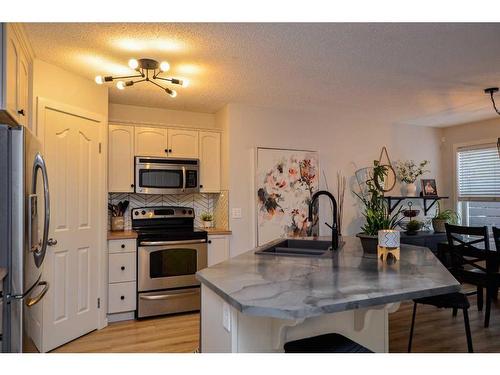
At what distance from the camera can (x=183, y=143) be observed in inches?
160

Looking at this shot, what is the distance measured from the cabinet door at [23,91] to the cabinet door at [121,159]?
1.07 m

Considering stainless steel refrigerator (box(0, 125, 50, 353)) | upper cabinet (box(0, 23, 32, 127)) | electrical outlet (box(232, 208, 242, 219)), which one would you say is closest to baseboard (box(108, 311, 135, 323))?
electrical outlet (box(232, 208, 242, 219))

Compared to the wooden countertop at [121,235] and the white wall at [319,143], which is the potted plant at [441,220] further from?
the wooden countertop at [121,235]

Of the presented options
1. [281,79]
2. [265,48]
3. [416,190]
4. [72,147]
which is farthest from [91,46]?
[416,190]

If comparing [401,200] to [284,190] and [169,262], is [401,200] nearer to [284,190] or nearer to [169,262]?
[284,190]

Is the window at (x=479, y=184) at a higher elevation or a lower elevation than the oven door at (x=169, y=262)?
higher

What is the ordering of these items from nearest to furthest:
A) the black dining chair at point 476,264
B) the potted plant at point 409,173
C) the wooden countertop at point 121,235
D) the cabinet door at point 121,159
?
the black dining chair at point 476,264, the wooden countertop at point 121,235, the cabinet door at point 121,159, the potted plant at point 409,173

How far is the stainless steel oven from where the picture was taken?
357 cm

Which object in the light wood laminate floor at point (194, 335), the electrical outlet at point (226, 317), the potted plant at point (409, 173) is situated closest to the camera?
the electrical outlet at point (226, 317)

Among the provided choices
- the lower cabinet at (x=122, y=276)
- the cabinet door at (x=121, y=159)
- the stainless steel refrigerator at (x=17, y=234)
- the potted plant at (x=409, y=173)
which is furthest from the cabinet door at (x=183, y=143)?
the potted plant at (x=409, y=173)

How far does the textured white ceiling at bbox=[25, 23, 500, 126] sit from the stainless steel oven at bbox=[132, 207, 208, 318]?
1527 mm

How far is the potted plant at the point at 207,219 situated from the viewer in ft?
14.2
